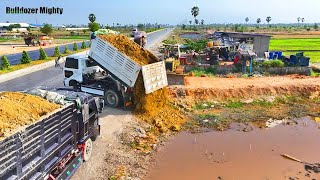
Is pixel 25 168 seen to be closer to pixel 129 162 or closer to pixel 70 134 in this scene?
pixel 70 134

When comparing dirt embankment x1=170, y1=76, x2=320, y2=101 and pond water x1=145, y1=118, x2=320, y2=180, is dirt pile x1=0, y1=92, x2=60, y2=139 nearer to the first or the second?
pond water x1=145, y1=118, x2=320, y2=180

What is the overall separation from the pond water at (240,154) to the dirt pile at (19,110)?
3880 mm

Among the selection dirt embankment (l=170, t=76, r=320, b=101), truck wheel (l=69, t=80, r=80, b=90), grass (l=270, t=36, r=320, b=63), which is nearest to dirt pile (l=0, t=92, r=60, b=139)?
truck wheel (l=69, t=80, r=80, b=90)

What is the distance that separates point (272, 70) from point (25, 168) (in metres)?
21.8

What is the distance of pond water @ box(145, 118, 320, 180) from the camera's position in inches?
388

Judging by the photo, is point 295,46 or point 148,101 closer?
point 148,101

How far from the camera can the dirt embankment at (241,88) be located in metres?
17.9

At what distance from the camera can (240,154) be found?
1137 centimetres

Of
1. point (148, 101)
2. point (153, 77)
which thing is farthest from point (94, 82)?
point (153, 77)

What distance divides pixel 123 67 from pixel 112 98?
6.28 ft

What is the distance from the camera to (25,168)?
227 inches

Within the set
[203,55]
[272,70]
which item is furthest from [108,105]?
[203,55]

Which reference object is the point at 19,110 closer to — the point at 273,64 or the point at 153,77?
the point at 153,77

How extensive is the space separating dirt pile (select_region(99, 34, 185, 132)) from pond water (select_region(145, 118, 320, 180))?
1208 millimetres
